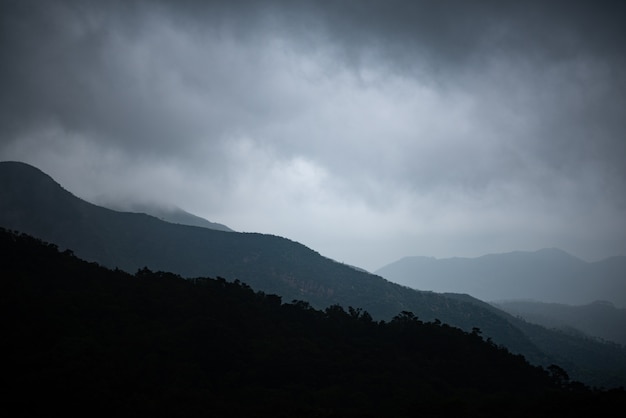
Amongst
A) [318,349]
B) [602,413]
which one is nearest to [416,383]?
[318,349]

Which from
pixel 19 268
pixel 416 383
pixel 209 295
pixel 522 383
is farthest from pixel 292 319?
pixel 19 268

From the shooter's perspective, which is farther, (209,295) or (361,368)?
(209,295)

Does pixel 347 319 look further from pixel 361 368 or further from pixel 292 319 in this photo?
pixel 361 368

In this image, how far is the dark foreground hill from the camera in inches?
1474

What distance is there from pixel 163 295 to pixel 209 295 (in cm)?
821

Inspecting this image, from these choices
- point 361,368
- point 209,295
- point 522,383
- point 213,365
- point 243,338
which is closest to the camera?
point 213,365

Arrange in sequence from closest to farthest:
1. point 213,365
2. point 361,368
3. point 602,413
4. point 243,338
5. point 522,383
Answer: point 602,413 → point 213,365 → point 361,368 → point 243,338 → point 522,383

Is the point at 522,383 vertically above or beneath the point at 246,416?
above

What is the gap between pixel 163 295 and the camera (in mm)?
69688

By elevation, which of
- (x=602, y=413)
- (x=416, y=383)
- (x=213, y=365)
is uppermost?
(x=602, y=413)

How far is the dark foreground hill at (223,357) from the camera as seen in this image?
37438 mm

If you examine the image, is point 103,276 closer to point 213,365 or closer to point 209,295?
point 209,295

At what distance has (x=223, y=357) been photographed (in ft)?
178

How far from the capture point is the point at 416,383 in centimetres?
5338
